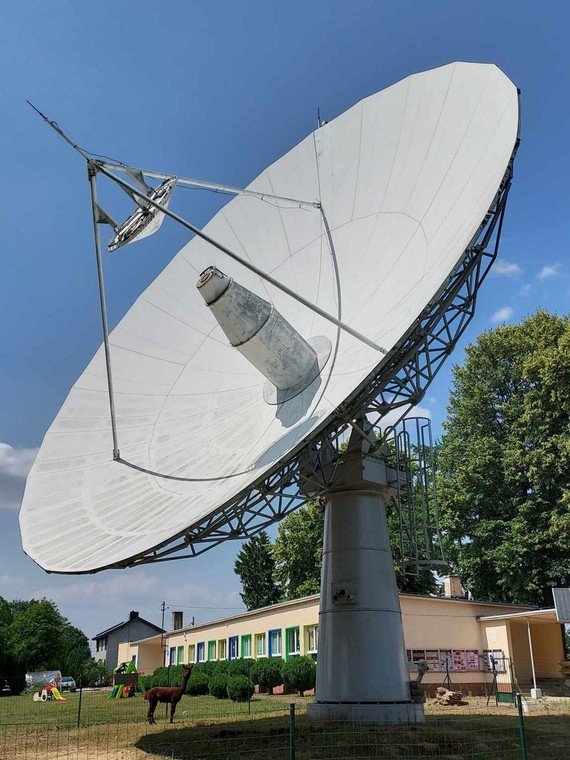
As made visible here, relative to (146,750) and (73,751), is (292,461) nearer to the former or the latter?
(146,750)

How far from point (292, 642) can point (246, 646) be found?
5.17m

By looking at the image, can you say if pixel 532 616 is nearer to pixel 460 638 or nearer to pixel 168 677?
pixel 460 638

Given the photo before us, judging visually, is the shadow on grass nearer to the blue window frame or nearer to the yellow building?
the yellow building

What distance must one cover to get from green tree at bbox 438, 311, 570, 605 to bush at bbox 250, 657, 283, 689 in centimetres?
1084

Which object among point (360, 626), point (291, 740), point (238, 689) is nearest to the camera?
point (291, 740)

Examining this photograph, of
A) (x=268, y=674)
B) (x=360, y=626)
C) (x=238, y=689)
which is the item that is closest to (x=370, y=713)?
(x=360, y=626)

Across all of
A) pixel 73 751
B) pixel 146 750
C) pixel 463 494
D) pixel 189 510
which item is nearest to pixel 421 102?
pixel 189 510

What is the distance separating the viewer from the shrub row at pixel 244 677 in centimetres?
2886

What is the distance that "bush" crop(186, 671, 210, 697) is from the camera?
33494mm

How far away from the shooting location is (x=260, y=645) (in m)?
36.5

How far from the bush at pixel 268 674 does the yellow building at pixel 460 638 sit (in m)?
1.70

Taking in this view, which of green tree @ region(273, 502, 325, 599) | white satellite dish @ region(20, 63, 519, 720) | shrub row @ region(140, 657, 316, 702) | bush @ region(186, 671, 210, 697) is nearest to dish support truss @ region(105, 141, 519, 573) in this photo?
white satellite dish @ region(20, 63, 519, 720)

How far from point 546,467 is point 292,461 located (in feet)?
81.6

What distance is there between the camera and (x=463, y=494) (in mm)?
35969
